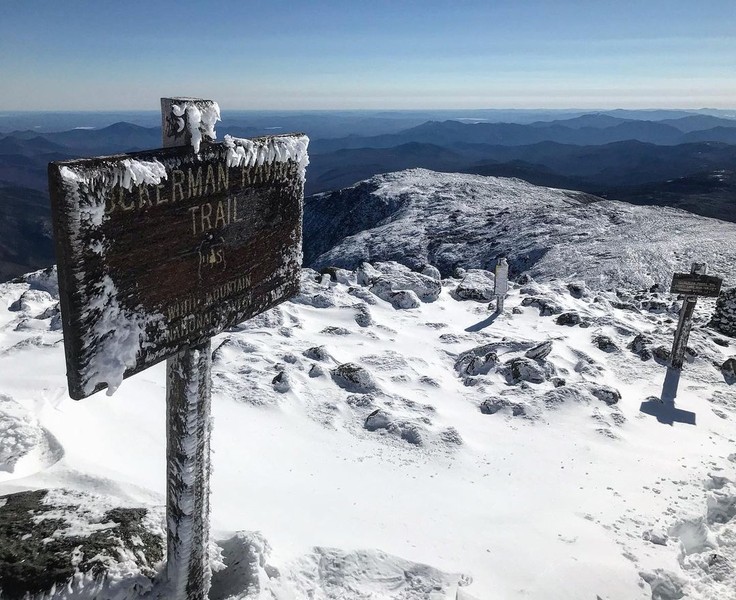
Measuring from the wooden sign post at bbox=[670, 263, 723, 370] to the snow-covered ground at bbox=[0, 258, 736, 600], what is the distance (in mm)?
581

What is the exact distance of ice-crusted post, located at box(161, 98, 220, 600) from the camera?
11.1 feet

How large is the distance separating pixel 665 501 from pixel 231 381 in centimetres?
671

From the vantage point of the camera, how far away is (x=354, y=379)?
9148 millimetres

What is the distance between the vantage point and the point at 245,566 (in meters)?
4.36

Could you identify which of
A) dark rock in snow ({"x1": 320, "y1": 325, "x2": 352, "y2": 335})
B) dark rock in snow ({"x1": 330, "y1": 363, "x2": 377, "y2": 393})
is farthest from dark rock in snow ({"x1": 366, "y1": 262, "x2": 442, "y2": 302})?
dark rock in snow ({"x1": 330, "y1": 363, "x2": 377, "y2": 393})

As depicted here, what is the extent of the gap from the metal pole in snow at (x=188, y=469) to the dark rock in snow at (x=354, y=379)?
5.24 meters

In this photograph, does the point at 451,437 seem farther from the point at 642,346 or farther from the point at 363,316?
the point at 642,346

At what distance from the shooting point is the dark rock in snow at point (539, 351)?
10.5 meters

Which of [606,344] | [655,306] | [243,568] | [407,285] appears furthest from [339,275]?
[243,568]

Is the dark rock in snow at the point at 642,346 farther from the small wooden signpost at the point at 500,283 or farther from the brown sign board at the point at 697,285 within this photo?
the small wooden signpost at the point at 500,283

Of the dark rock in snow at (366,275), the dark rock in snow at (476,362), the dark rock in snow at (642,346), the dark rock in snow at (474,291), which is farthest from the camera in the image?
the dark rock in snow at (366,275)

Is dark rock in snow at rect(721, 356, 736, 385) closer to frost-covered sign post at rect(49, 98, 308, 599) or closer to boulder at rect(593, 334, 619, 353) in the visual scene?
boulder at rect(593, 334, 619, 353)

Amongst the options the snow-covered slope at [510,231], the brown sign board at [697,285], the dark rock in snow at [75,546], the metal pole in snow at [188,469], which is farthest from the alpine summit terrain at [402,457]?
the snow-covered slope at [510,231]

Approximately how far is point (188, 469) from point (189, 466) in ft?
0.08
